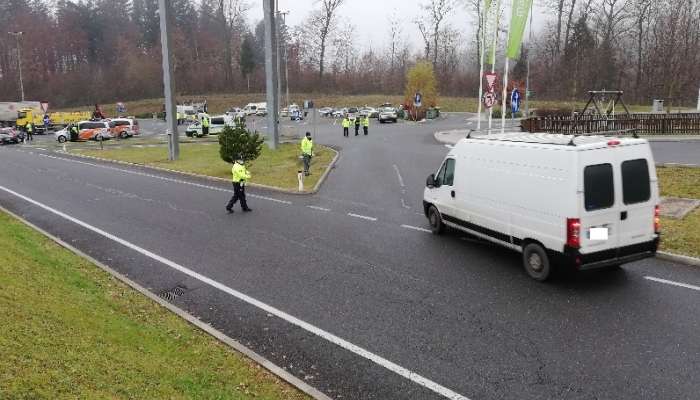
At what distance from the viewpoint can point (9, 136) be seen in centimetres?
4384

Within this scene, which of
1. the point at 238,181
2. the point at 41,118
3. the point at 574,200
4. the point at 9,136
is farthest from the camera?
the point at 41,118

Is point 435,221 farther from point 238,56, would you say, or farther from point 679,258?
point 238,56

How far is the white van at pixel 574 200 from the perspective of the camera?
802cm

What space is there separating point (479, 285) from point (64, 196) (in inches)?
565

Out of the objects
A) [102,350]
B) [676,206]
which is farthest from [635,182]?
[102,350]

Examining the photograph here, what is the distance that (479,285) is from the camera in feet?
28.3

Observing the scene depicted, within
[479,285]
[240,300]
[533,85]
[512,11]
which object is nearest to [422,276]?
[479,285]

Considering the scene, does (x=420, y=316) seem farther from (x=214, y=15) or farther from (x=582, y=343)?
(x=214, y=15)

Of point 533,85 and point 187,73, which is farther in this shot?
point 187,73

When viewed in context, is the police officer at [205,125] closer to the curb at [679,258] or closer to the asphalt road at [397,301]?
the asphalt road at [397,301]

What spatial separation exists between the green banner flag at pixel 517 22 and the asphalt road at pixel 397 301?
9.33 metres

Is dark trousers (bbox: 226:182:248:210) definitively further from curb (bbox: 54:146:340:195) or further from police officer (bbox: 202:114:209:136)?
police officer (bbox: 202:114:209:136)

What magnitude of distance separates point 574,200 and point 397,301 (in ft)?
9.69

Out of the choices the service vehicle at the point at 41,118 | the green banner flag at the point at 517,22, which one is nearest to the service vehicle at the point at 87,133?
the service vehicle at the point at 41,118
